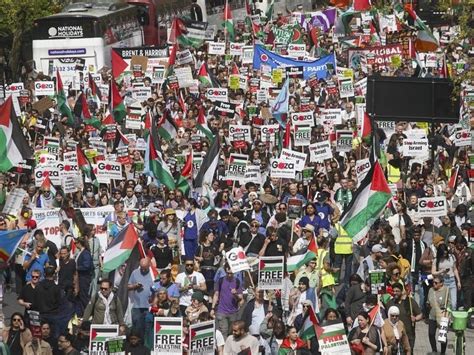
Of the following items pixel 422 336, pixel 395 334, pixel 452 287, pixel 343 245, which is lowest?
pixel 422 336

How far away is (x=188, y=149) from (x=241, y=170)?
314cm

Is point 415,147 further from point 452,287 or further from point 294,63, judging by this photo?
point 294,63

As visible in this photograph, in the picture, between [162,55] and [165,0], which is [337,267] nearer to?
[162,55]

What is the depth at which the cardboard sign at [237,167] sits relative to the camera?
87.8 ft

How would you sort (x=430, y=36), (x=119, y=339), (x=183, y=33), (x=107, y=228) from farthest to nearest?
(x=183, y=33)
(x=430, y=36)
(x=107, y=228)
(x=119, y=339)

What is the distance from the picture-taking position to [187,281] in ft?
65.3

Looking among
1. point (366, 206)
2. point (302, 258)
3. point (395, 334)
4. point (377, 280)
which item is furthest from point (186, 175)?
point (395, 334)

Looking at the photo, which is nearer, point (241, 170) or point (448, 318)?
point (448, 318)

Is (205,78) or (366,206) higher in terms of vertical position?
(366,206)

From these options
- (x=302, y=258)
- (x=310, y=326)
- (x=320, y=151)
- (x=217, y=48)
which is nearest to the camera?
(x=310, y=326)

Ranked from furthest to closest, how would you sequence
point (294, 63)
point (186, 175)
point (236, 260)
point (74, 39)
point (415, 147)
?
point (74, 39)
point (294, 63)
point (415, 147)
point (186, 175)
point (236, 260)

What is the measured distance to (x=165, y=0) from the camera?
2243 inches

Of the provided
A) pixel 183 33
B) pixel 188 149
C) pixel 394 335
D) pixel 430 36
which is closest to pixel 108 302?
pixel 394 335

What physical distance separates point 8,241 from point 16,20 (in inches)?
1328
